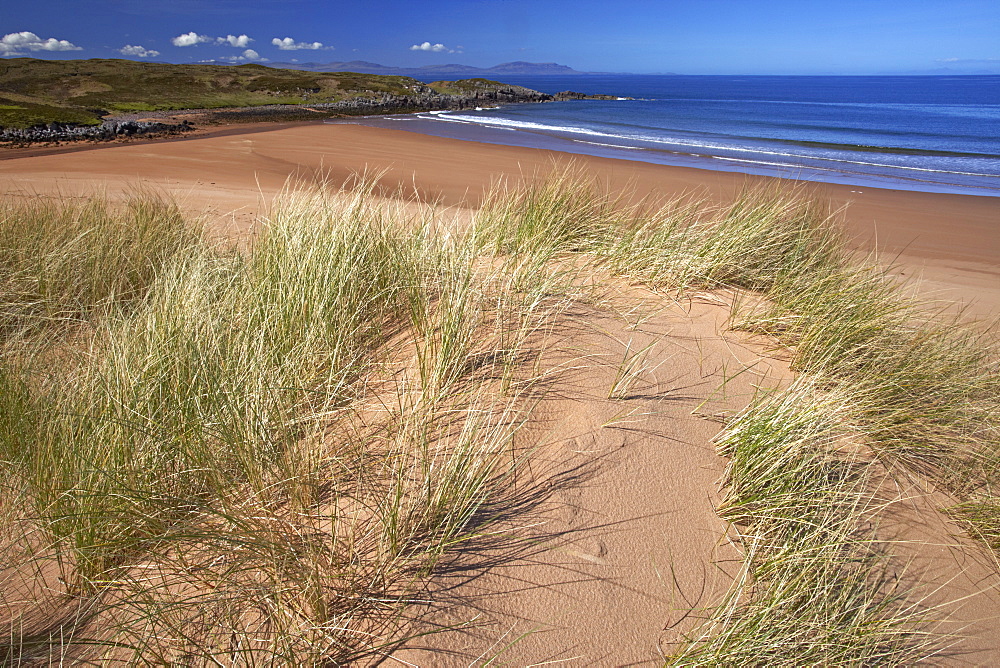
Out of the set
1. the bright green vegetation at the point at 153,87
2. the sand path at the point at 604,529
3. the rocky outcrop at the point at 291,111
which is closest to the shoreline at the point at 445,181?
the rocky outcrop at the point at 291,111

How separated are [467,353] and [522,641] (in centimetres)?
127

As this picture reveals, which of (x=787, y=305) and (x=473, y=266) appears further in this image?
(x=787, y=305)

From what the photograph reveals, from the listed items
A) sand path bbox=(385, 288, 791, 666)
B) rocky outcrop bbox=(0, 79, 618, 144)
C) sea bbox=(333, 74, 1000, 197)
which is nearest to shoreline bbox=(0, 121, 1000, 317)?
sea bbox=(333, 74, 1000, 197)

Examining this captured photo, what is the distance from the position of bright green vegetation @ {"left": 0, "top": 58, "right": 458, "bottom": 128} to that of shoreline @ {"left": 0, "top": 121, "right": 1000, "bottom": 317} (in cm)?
2064

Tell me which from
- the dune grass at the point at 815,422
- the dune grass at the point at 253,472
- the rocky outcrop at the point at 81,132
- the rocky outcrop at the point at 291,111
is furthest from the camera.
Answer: the rocky outcrop at the point at 291,111

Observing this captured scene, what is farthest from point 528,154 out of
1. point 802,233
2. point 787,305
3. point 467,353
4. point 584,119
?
point 584,119

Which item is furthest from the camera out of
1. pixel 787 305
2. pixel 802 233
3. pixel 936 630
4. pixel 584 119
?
pixel 584 119

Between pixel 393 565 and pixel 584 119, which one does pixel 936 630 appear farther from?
pixel 584 119

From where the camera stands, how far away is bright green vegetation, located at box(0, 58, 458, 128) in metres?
34.1

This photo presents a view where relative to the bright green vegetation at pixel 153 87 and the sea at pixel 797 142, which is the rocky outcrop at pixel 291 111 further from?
the sea at pixel 797 142

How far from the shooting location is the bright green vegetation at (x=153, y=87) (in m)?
34.1

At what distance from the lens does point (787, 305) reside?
11.8 feet

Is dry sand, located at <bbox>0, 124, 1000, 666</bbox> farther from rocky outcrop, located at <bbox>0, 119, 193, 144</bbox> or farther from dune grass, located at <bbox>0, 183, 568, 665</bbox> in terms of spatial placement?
rocky outcrop, located at <bbox>0, 119, 193, 144</bbox>

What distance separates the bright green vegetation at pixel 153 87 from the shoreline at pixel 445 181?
2064 centimetres
